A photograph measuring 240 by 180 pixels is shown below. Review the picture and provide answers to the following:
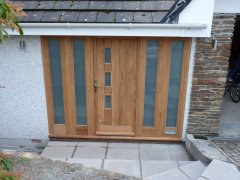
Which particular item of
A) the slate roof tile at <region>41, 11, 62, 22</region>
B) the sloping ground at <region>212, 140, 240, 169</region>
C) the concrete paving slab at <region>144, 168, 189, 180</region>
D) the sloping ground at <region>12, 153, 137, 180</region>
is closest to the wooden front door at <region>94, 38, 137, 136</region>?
the slate roof tile at <region>41, 11, 62, 22</region>

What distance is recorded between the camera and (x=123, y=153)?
5902 millimetres

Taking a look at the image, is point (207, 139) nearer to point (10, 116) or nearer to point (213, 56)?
point (213, 56)

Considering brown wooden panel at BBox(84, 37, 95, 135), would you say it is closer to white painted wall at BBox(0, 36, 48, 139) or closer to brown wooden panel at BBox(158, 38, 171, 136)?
white painted wall at BBox(0, 36, 48, 139)

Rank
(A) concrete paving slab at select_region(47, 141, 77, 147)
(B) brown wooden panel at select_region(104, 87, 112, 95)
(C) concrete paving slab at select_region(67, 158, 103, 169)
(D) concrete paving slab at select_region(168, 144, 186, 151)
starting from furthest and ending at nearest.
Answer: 1. (A) concrete paving slab at select_region(47, 141, 77, 147)
2. (D) concrete paving slab at select_region(168, 144, 186, 151)
3. (B) brown wooden panel at select_region(104, 87, 112, 95)
4. (C) concrete paving slab at select_region(67, 158, 103, 169)

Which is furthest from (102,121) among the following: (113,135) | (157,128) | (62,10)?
(62,10)

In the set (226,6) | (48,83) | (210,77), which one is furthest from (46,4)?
(210,77)

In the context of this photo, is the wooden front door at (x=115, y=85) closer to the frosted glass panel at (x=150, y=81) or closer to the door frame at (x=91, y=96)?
the door frame at (x=91, y=96)

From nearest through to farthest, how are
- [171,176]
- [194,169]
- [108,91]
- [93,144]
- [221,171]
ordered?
[221,171]
[171,176]
[194,169]
[108,91]
[93,144]

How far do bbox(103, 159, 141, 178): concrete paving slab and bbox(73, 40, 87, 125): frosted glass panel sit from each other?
4.50ft

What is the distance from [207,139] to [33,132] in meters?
4.27

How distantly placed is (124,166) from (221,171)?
188 cm

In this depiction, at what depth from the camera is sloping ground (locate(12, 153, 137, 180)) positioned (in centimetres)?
464

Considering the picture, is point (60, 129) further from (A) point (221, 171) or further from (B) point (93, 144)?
(A) point (221, 171)

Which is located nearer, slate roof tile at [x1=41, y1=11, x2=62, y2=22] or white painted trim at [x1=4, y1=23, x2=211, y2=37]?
white painted trim at [x1=4, y1=23, x2=211, y2=37]
